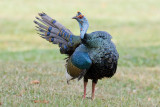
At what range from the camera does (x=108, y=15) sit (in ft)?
93.0

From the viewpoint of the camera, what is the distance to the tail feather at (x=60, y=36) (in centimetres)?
671

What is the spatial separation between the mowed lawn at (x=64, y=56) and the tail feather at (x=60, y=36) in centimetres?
89

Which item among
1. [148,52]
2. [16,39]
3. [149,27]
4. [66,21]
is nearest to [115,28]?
[149,27]

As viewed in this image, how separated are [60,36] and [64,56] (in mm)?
7912

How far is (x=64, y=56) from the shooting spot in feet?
48.8

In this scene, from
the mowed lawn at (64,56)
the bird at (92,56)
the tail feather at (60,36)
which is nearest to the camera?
the bird at (92,56)

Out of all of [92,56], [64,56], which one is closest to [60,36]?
[92,56]

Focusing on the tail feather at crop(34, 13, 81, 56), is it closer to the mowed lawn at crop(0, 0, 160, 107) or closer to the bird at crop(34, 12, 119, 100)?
the bird at crop(34, 12, 119, 100)

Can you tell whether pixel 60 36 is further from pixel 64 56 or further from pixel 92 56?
pixel 64 56

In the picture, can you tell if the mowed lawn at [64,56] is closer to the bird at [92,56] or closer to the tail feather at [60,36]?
the bird at [92,56]

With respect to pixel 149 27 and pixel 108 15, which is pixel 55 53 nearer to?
pixel 149 27

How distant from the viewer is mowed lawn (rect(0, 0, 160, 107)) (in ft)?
21.5

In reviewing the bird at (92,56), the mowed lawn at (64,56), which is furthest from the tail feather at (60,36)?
the mowed lawn at (64,56)

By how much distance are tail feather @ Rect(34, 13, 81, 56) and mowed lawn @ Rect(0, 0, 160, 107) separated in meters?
0.89
